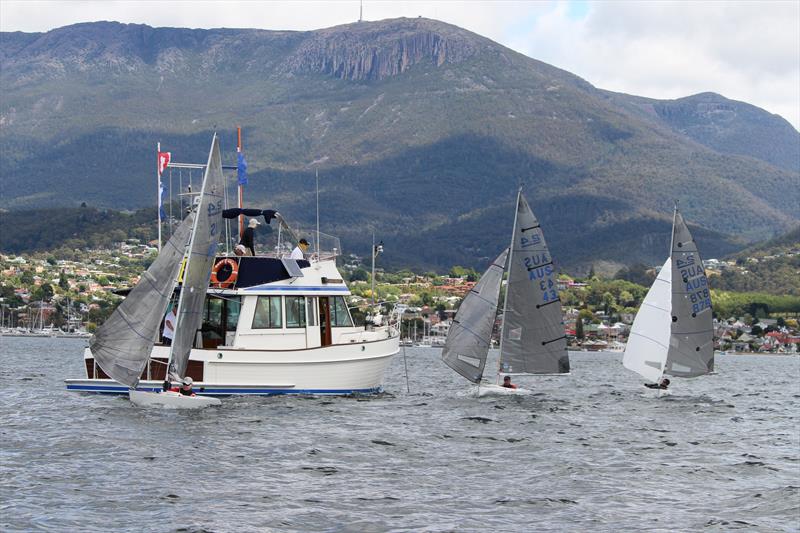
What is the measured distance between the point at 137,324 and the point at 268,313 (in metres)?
6.27

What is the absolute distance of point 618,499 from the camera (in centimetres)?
2769

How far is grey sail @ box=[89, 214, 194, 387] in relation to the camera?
3719 centimetres

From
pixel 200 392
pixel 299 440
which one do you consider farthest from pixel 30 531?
pixel 200 392

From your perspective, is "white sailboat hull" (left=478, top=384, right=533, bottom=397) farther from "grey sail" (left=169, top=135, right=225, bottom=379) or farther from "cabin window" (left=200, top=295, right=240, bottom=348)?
"grey sail" (left=169, top=135, right=225, bottom=379)

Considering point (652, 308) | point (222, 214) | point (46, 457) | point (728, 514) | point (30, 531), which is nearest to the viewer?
point (30, 531)

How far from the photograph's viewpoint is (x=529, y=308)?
4812cm

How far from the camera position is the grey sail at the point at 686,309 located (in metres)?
55.9

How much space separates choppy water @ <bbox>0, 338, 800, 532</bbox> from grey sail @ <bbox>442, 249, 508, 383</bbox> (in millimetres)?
1521

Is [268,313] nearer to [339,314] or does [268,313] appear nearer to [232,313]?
[232,313]

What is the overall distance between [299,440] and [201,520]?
10.0m

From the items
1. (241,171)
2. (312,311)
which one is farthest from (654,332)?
(241,171)

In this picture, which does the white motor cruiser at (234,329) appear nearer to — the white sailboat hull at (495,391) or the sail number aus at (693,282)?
the white sailboat hull at (495,391)

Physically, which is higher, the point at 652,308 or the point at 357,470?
the point at 652,308

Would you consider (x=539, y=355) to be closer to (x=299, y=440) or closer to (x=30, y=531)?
(x=299, y=440)
